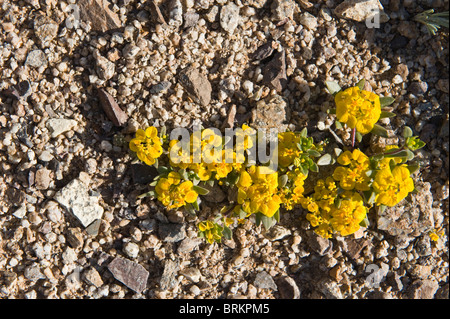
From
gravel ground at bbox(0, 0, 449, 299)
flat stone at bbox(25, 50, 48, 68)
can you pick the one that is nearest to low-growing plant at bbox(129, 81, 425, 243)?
gravel ground at bbox(0, 0, 449, 299)

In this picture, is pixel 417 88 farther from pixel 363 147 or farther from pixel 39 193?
pixel 39 193

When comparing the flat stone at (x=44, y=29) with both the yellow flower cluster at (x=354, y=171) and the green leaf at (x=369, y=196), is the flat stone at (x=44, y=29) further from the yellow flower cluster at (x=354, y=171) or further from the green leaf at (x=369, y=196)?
the green leaf at (x=369, y=196)

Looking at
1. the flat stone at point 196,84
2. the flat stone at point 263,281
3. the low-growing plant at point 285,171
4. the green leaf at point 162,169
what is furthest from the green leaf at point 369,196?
the green leaf at point 162,169

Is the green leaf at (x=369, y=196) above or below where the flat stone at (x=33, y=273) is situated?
above

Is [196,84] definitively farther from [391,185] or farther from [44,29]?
[391,185]

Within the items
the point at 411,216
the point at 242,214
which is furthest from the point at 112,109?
the point at 411,216

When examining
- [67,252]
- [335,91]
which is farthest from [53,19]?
[335,91]
